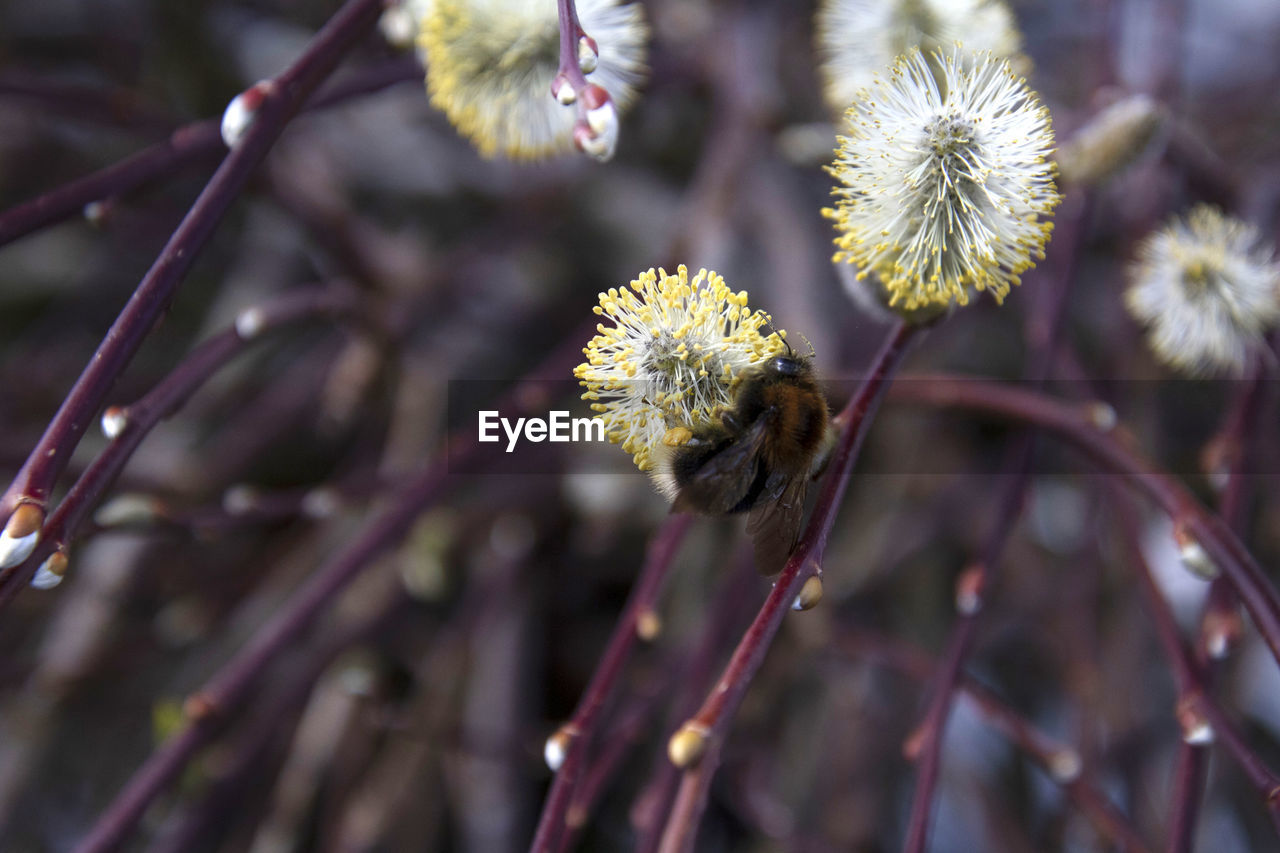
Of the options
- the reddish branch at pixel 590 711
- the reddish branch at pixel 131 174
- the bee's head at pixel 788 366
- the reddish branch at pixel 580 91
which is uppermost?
the reddish branch at pixel 131 174

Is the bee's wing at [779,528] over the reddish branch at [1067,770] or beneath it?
over

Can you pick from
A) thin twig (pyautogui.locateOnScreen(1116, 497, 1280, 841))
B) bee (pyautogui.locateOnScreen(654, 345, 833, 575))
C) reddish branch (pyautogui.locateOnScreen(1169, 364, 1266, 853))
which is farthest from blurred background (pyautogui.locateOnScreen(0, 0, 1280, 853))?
bee (pyautogui.locateOnScreen(654, 345, 833, 575))

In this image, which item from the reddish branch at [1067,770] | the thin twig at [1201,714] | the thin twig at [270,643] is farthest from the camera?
the reddish branch at [1067,770]

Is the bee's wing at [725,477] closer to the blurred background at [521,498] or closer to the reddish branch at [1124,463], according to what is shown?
the reddish branch at [1124,463]

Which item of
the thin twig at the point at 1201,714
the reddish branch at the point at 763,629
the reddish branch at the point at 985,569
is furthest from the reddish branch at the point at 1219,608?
the reddish branch at the point at 763,629

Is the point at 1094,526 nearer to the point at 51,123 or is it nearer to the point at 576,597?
the point at 576,597

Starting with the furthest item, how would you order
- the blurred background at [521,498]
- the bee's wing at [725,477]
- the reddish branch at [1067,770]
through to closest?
the blurred background at [521,498] < the reddish branch at [1067,770] < the bee's wing at [725,477]

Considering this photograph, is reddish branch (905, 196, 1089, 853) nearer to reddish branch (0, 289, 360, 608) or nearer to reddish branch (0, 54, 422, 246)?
reddish branch (0, 289, 360, 608)

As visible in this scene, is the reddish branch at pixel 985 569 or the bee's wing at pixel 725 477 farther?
the reddish branch at pixel 985 569
